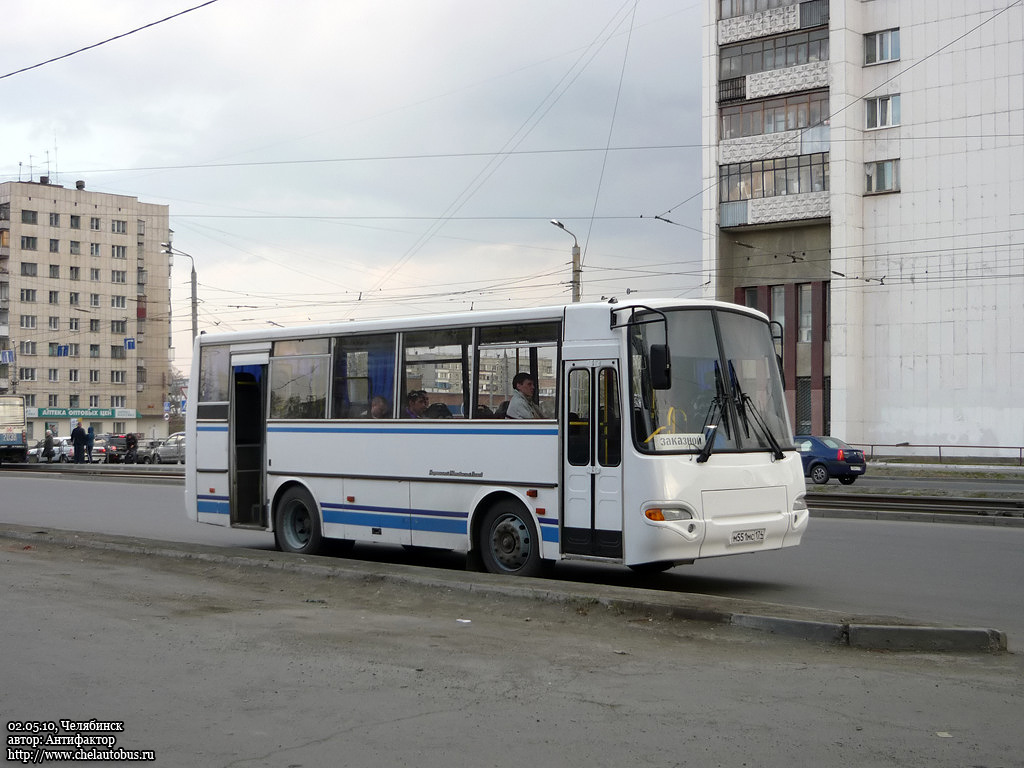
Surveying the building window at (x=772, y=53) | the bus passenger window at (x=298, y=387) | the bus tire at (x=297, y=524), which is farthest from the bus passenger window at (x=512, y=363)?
the building window at (x=772, y=53)

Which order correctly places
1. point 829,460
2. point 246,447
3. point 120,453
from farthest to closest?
1. point 120,453
2. point 829,460
3. point 246,447

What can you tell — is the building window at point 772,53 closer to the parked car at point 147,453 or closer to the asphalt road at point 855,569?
the parked car at point 147,453

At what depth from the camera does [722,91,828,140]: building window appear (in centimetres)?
5159

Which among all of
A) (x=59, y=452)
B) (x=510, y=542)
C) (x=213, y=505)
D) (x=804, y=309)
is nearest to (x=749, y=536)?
(x=510, y=542)

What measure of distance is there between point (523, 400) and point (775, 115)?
44.6 m

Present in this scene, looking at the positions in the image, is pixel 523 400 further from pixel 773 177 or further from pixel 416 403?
pixel 773 177

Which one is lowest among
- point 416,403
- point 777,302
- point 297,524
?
point 297,524

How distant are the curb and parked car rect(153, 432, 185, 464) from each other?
4171 centimetres

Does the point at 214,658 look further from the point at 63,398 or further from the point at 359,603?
the point at 63,398

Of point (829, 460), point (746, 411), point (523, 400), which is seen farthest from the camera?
point (829, 460)

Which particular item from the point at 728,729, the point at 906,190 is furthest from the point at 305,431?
the point at 906,190

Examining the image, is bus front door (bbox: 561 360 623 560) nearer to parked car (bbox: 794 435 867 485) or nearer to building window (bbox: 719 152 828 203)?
parked car (bbox: 794 435 867 485)

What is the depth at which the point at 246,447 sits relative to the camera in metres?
15.1

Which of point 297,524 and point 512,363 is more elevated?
point 512,363
